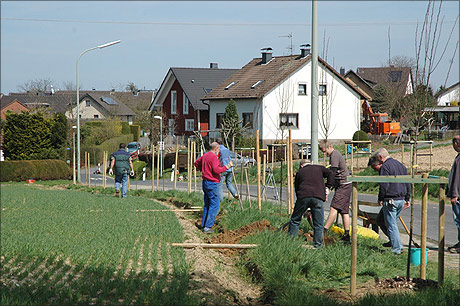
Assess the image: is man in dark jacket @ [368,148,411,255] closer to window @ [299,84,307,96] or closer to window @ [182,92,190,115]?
window @ [299,84,307,96]

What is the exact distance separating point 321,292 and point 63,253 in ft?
14.3

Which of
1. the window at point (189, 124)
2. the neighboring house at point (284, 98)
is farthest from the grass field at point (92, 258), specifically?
the window at point (189, 124)

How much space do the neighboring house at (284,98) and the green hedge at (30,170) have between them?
604 inches

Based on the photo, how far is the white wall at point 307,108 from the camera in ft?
154

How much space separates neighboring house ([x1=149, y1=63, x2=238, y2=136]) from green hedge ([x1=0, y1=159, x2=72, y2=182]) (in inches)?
719

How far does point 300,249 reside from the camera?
856 cm

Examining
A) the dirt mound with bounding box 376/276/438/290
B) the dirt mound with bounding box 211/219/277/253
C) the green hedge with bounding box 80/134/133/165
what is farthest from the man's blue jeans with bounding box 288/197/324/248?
the green hedge with bounding box 80/134/133/165

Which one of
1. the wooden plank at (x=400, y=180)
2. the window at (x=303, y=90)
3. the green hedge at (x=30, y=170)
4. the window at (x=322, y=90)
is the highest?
the window at (x=303, y=90)

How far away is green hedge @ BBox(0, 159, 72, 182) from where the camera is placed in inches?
1373

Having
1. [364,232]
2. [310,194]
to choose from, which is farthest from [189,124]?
[310,194]

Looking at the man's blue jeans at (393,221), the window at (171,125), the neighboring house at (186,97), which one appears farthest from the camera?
the window at (171,125)

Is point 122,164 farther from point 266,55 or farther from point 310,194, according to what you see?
point 266,55

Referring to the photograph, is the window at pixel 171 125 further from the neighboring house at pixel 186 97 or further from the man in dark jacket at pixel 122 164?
the man in dark jacket at pixel 122 164

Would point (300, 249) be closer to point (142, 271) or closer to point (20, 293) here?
point (142, 271)
